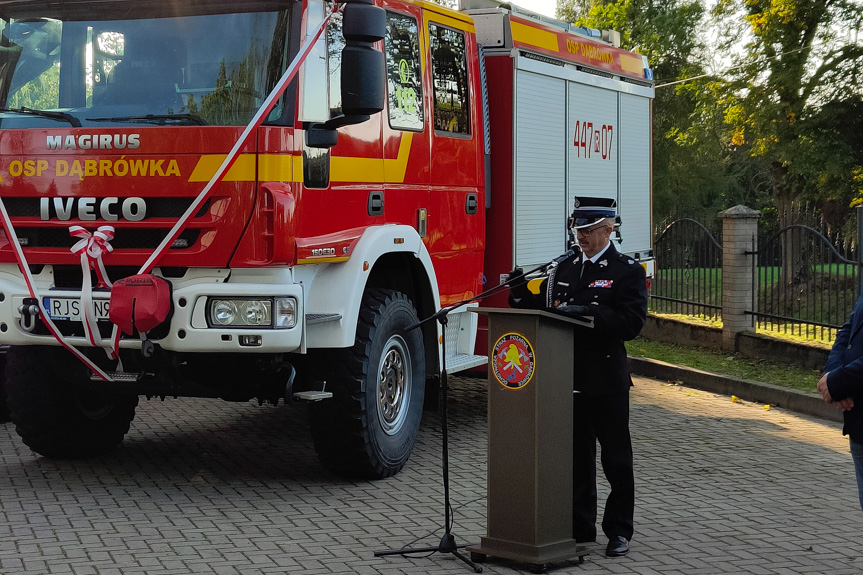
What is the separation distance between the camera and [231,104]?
6.93 m

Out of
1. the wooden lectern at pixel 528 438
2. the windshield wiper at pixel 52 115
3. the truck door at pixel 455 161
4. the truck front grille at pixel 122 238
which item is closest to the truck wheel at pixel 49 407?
the truck front grille at pixel 122 238

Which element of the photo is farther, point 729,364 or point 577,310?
point 729,364

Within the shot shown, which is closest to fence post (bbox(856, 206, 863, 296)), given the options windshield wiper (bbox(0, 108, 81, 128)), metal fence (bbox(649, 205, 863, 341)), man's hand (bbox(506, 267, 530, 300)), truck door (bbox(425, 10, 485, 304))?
metal fence (bbox(649, 205, 863, 341))

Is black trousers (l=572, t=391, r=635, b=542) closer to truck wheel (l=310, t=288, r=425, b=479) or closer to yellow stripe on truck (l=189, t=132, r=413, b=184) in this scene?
truck wheel (l=310, t=288, r=425, b=479)

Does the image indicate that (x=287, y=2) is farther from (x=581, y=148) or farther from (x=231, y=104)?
(x=581, y=148)

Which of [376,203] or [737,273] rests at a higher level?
[376,203]

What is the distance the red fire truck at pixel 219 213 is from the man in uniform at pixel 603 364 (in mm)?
765

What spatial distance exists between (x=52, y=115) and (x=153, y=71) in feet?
2.33

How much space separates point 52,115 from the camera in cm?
725

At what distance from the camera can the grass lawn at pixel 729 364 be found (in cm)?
1213

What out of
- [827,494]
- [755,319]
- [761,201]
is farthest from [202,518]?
[761,201]

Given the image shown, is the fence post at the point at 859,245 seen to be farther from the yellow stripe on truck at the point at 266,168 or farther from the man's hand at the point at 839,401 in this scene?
the man's hand at the point at 839,401

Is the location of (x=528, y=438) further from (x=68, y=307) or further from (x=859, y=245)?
(x=859, y=245)

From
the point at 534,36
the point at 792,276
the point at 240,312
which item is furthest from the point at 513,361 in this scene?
the point at 792,276
